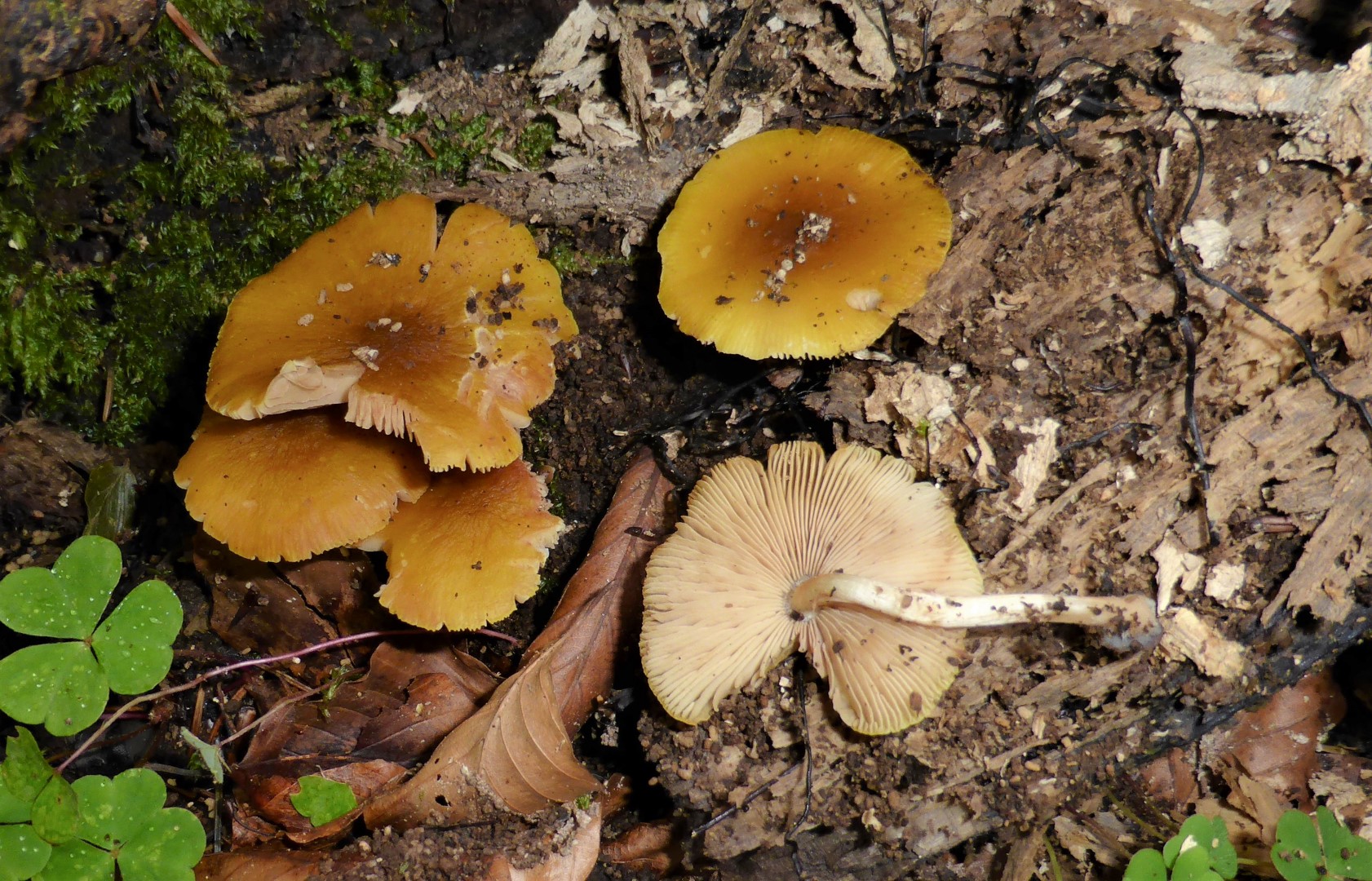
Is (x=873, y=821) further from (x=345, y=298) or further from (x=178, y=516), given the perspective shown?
(x=178, y=516)

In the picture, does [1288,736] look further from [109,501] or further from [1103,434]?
[109,501]

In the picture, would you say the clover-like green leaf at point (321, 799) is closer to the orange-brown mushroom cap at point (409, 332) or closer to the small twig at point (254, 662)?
the small twig at point (254, 662)

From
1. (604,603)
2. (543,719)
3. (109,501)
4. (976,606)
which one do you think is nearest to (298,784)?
(543,719)

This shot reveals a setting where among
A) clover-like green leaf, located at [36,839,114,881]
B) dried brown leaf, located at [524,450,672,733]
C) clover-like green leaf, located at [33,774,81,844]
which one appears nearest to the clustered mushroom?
dried brown leaf, located at [524,450,672,733]

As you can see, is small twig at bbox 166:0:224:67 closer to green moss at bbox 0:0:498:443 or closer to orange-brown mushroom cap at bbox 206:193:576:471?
green moss at bbox 0:0:498:443

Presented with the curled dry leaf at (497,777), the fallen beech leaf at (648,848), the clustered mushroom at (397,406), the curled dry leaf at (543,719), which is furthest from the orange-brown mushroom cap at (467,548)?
the fallen beech leaf at (648,848)

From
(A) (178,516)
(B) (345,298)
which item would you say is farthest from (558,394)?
(A) (178,516)
